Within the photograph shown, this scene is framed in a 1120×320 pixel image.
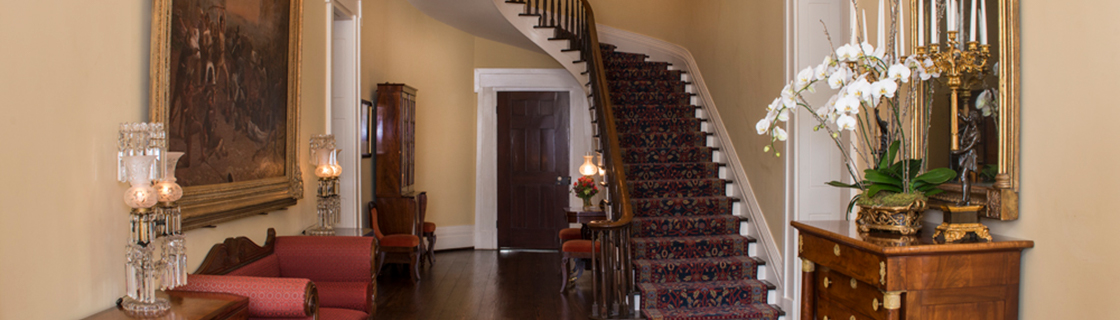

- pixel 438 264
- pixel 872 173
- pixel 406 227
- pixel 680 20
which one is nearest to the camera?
pixel 872 173

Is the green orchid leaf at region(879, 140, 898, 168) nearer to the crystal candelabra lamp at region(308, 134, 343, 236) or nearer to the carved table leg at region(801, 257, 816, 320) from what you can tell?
the carved table leg at region(801, 257, 816, 320)

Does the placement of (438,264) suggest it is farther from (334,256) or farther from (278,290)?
(278,290)

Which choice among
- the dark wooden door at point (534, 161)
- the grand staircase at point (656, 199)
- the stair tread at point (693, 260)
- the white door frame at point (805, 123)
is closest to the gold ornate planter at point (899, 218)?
the white door frame at point (805, 123)

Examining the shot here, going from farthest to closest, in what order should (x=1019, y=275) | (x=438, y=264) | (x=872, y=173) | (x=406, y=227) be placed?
(x=438, y=264), (x=406, y=227), (x=872, y=173), (x=1019, y=275)

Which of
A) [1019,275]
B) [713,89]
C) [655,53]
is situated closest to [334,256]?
[1019,275]

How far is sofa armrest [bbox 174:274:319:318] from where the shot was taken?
2.53m

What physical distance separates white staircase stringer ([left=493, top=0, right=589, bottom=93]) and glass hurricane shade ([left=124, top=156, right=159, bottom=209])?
4.92 meters

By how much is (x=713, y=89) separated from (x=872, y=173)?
416 centimetres

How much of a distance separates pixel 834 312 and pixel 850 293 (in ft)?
0.58

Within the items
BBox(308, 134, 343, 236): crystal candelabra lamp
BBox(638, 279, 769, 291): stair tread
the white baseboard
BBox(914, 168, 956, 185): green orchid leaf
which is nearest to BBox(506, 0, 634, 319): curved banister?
BBox(638, 279, 769, 291): stair tread

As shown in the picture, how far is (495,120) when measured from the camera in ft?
26.5

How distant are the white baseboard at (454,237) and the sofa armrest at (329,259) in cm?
422

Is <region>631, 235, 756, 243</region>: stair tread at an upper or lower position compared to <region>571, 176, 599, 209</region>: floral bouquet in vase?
lower

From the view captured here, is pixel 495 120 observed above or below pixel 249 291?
above
